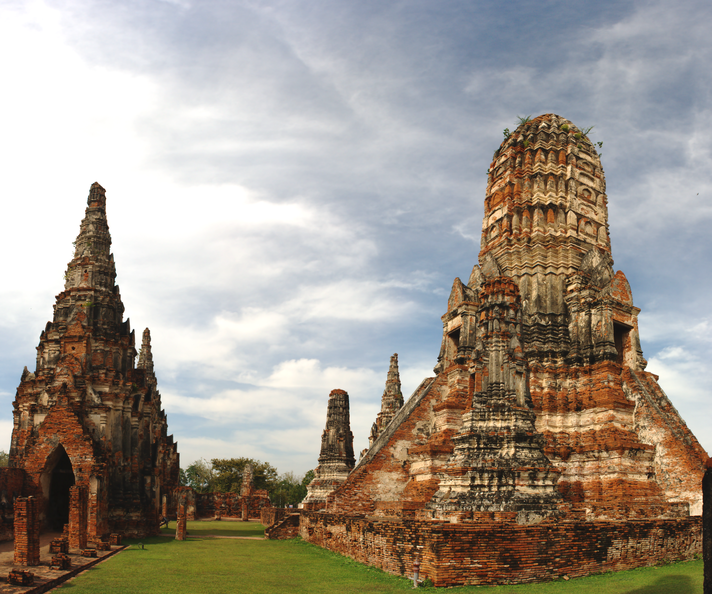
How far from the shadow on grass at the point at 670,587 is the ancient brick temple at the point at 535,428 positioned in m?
0.91

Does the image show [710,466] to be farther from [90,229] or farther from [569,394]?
[90,229]

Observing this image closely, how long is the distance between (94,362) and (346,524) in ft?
39.1

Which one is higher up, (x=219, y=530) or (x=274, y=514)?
(x=274, y=514)

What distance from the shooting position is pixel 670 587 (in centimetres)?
870

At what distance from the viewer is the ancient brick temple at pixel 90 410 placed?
690 inches

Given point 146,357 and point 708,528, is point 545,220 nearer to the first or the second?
point 708,528

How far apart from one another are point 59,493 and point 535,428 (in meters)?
15.8

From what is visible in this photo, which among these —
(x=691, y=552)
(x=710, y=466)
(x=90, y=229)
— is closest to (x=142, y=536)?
(x=90, y=229)

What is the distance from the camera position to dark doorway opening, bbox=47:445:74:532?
1878cm

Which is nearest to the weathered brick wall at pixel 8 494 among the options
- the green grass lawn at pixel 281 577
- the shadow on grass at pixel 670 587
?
the green grass lawn at pixel 281 577

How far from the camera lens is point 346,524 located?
12789 millimetres

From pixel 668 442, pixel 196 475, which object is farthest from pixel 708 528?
pixel 196 475

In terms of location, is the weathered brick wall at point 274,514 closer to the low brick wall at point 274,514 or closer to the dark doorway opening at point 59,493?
the low brick wall at point 274,514

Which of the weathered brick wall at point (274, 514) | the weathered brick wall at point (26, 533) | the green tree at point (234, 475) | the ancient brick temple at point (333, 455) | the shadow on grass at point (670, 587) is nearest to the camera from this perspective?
the shadow on grass at point (670, 587)
